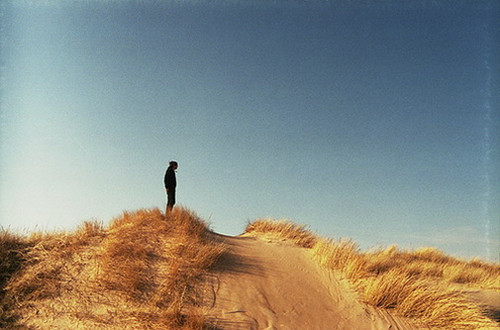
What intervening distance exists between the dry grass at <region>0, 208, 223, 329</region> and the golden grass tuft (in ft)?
10.7

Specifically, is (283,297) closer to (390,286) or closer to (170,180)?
(390,286)

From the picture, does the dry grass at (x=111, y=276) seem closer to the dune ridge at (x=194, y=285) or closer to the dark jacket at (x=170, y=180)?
the dune ridge at (x=194, y=285)

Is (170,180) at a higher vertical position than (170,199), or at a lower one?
higher

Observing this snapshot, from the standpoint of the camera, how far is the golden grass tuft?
12.8m

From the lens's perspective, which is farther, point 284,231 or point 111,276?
point 284,231

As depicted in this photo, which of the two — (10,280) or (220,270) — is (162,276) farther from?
(10,280)

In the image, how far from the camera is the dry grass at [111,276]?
7.43m

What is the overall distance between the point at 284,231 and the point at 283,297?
14.7ft

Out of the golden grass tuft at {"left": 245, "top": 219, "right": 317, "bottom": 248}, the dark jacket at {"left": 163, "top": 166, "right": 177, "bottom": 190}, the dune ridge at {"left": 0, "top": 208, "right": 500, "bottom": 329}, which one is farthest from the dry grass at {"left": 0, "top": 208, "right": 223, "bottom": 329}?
the golden grass tuft at {"left": 245, "top": 219, "right": 317, "bottom": 248}

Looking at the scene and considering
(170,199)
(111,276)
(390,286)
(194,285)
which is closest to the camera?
(111,276)

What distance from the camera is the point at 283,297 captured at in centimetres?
894

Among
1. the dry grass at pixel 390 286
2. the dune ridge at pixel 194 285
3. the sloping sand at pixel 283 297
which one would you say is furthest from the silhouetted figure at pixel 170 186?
the dry grass at pixel 390 286

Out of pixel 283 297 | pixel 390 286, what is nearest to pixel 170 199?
pixel 283 297

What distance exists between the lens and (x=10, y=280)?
854 centimetres
